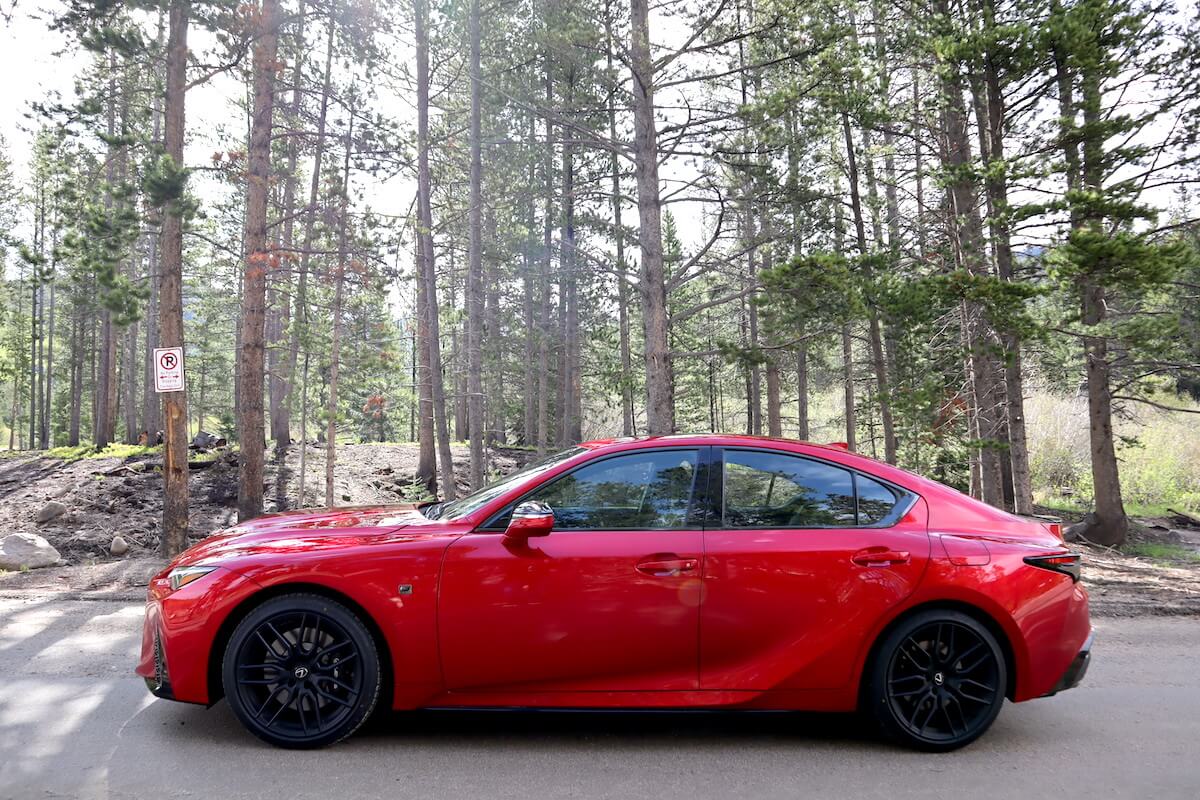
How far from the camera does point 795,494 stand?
434 centimetres

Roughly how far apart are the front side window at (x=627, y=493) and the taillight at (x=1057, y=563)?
1806mm

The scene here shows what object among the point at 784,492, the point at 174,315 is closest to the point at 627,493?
the point at 784,492

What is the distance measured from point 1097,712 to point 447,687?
12.5 feet

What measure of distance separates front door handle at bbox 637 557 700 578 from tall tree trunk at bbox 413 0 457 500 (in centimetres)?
1234

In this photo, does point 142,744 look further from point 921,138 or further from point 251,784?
point 921,138

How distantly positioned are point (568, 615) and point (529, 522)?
19.6 inches

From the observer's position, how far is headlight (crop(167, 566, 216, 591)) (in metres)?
4.06

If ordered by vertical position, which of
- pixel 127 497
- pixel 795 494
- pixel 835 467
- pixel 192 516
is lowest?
pixel 192 516

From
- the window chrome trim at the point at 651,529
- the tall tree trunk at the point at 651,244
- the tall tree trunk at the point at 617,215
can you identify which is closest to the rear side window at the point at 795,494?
the window chrome trim at the point at 651,529

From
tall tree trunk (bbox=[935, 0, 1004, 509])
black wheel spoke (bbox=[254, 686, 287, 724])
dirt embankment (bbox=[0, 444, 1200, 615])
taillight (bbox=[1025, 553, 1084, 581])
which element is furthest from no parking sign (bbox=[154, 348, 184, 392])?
tall tree trunk (bbox=[935, 0, 1004, 509])

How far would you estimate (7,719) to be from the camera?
4371mm

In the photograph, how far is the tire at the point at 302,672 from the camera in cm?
397

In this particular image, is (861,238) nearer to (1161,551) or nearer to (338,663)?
(1161,551)

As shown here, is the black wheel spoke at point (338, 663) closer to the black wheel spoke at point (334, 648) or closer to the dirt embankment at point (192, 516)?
the black wheel spoke at point (334, 648)
